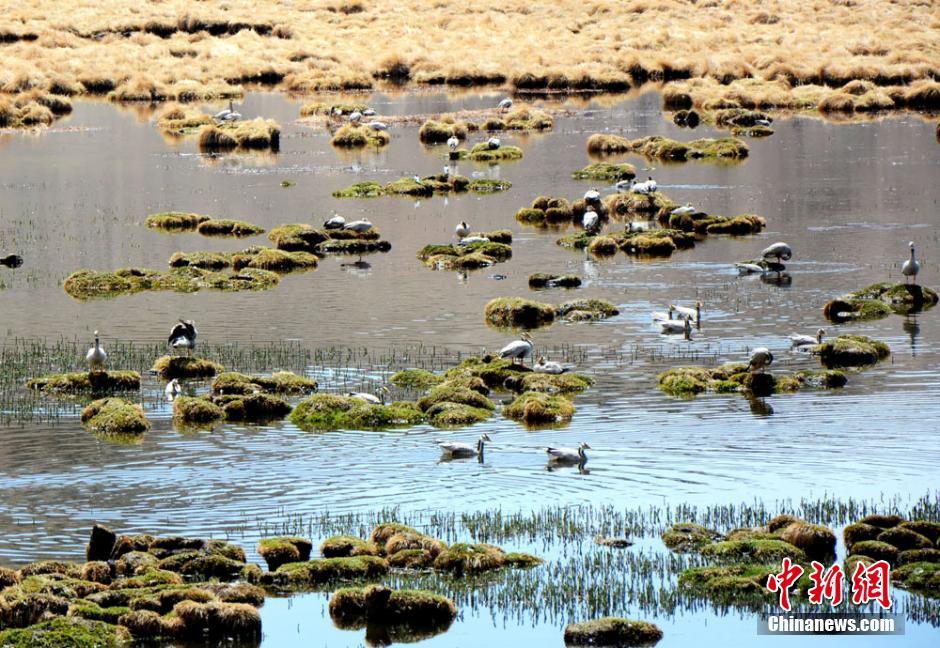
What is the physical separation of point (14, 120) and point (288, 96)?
19227 mm

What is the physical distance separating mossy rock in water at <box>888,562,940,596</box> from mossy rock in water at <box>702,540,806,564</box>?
1296 millimetres

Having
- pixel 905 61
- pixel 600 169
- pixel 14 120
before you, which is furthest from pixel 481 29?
pixel 600 169

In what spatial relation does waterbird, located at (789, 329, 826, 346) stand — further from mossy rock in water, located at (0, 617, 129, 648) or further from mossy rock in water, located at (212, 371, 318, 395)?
mossy rock in water, located at (0, 617, 129, 648)

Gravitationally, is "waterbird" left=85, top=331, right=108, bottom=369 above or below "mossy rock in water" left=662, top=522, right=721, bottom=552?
above

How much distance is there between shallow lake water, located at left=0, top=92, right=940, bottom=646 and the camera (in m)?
24.2

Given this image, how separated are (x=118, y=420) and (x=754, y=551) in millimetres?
13025

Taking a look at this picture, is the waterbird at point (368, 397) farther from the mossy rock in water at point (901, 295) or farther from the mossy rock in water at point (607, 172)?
the mossy rock in water at point (607, 172)

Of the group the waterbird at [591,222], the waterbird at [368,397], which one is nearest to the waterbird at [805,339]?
the waterbird at [368,397]

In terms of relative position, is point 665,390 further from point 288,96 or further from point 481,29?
point 481,29

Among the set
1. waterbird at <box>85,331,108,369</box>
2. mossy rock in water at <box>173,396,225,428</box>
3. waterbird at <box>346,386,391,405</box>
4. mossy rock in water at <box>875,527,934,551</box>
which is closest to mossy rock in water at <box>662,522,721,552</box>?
mossy rock in water at <box>875,527,934,551</box>

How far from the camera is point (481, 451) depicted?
2662 centimetres

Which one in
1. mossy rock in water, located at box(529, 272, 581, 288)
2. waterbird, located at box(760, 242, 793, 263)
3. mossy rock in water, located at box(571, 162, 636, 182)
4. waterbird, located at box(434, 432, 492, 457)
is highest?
mossy rock in water, located at box(571, 162, 636, 182)

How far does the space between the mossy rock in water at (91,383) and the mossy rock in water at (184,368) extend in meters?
0.85

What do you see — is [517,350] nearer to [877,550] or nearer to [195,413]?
[195,413]
